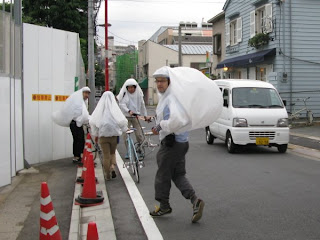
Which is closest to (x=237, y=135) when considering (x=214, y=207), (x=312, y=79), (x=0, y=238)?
(x=214, y=207)

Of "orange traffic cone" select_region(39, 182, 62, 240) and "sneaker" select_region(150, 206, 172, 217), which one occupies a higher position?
"orange traffic cone" select_region(39, 182, 62, 240)

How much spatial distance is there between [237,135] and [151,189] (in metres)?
4.52

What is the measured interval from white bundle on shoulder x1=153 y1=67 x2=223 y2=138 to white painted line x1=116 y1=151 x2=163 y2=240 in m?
1.14

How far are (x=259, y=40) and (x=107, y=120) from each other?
15.4 meters

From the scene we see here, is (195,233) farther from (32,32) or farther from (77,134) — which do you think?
(32,32)

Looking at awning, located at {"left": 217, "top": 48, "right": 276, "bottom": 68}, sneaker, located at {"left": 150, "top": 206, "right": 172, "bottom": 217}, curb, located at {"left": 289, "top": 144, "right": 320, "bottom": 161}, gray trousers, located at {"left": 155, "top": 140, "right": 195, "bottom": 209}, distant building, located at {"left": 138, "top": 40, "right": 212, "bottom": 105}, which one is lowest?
sneaker, located at {"left": 150, "top": 206, "right": 172, "bottom": 217}

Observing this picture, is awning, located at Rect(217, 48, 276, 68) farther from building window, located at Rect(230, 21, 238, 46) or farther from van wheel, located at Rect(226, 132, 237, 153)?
van wheel, located at Rect(226, 132, 237, 153)

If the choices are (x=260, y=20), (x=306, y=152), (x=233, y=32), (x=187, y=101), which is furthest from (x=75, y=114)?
(x=233, y=32)

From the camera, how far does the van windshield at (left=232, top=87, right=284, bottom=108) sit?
38.0ft

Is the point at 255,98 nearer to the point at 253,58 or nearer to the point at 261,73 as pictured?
the point at 253,58

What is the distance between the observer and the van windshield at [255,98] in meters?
11.6

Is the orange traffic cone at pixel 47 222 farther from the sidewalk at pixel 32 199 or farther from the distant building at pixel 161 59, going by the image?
the distant building at pixel 161 59

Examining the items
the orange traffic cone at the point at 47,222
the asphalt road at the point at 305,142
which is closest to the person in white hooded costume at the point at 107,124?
the orange traffic cone at the point at 47,222

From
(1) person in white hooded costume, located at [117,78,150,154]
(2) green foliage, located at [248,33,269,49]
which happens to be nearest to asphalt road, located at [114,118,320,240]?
(1) person in white hooded costume, located at [117,78,150,154]
